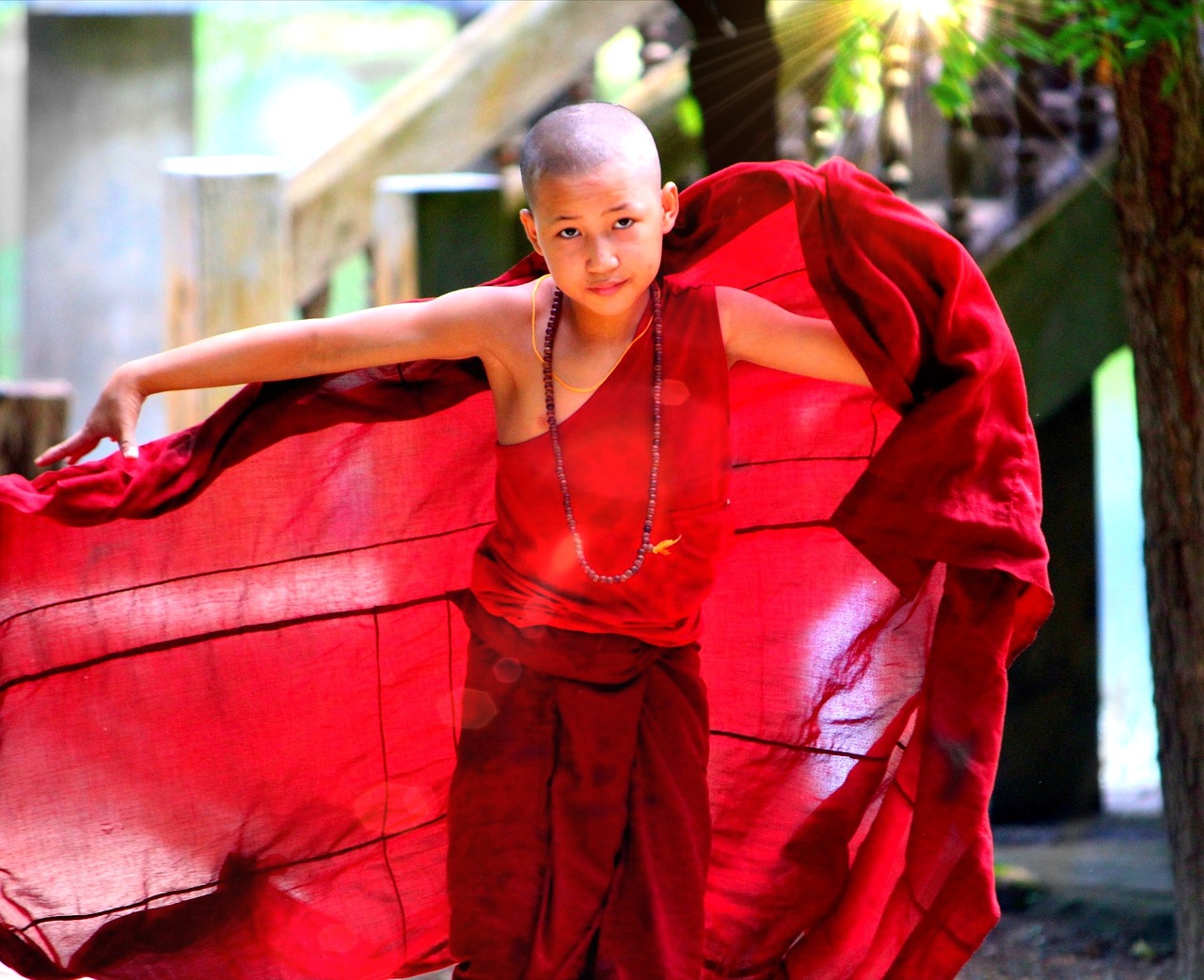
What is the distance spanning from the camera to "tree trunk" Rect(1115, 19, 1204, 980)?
127 inches

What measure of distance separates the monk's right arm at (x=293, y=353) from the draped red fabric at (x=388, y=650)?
120 mm

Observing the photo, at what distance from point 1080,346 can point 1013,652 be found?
255 centimetres

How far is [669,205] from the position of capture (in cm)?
244

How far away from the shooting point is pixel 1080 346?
4699 mm

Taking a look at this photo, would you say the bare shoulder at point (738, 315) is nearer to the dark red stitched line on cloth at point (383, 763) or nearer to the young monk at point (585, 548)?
the young monk at point (585, 548)

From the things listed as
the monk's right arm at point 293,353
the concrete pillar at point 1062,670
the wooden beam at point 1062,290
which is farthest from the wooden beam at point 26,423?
the concrete pillar at point 1062,670

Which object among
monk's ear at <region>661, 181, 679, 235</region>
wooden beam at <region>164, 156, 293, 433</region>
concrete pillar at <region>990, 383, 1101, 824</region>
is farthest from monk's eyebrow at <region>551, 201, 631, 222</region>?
concrete pillar at <region>990, 383, 1101, 824</region>

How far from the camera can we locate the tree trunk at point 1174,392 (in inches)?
127

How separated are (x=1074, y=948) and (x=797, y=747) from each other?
1675 mm

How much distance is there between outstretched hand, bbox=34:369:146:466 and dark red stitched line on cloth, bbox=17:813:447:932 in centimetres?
92

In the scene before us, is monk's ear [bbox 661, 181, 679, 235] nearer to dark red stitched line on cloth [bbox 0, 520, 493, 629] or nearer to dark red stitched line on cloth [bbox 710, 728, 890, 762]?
dark red stitched line on cloth [bbox 0, 520, 493, 629]

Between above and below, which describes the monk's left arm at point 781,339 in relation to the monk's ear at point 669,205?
below

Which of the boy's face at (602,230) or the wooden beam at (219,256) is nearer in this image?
the boy's face at (602,230)

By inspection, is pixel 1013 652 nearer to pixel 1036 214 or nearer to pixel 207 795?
pixel 207 795
